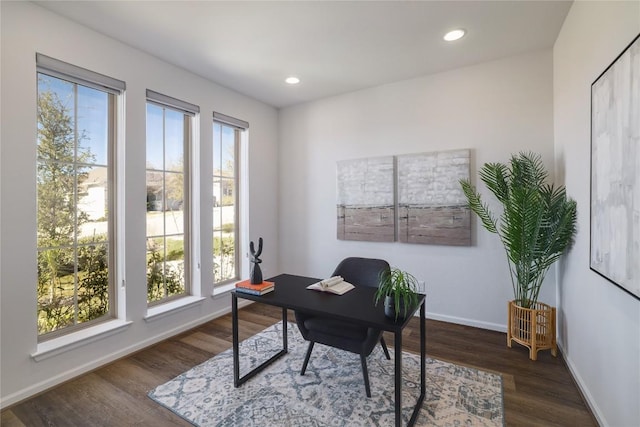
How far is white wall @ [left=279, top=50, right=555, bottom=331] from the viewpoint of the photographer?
114 inches

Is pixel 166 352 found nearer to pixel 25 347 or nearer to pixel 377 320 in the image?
pixel 25 347

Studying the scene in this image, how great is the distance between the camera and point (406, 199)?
341 centimetres

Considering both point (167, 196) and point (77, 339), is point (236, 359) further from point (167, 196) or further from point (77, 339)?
point (167, 196)

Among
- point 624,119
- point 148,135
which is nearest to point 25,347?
point 148,135

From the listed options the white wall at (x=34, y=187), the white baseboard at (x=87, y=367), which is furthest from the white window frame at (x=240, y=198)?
the white baseboard at (x=87, y=367)

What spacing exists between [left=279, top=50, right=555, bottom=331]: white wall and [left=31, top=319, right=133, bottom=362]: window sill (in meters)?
2.24

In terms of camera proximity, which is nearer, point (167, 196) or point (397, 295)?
point (397, 295)

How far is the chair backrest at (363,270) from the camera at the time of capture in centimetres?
244

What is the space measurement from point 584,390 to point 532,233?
1105mm

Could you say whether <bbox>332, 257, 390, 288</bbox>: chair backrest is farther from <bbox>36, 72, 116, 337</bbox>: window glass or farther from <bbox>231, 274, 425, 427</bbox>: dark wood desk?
<bbox>36, 72, 116, 337</bbox>: window glass

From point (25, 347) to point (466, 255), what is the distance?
3.80m

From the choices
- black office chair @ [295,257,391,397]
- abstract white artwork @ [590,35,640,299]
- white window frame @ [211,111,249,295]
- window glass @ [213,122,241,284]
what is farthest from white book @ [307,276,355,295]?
white window frame @ [211,111,249,295]

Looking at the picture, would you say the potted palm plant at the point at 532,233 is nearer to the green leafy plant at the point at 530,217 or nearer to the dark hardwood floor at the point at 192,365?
the green leafy plant at the point at 530,217

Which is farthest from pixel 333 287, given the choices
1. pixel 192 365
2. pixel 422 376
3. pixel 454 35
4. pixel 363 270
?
pixel 454 35
